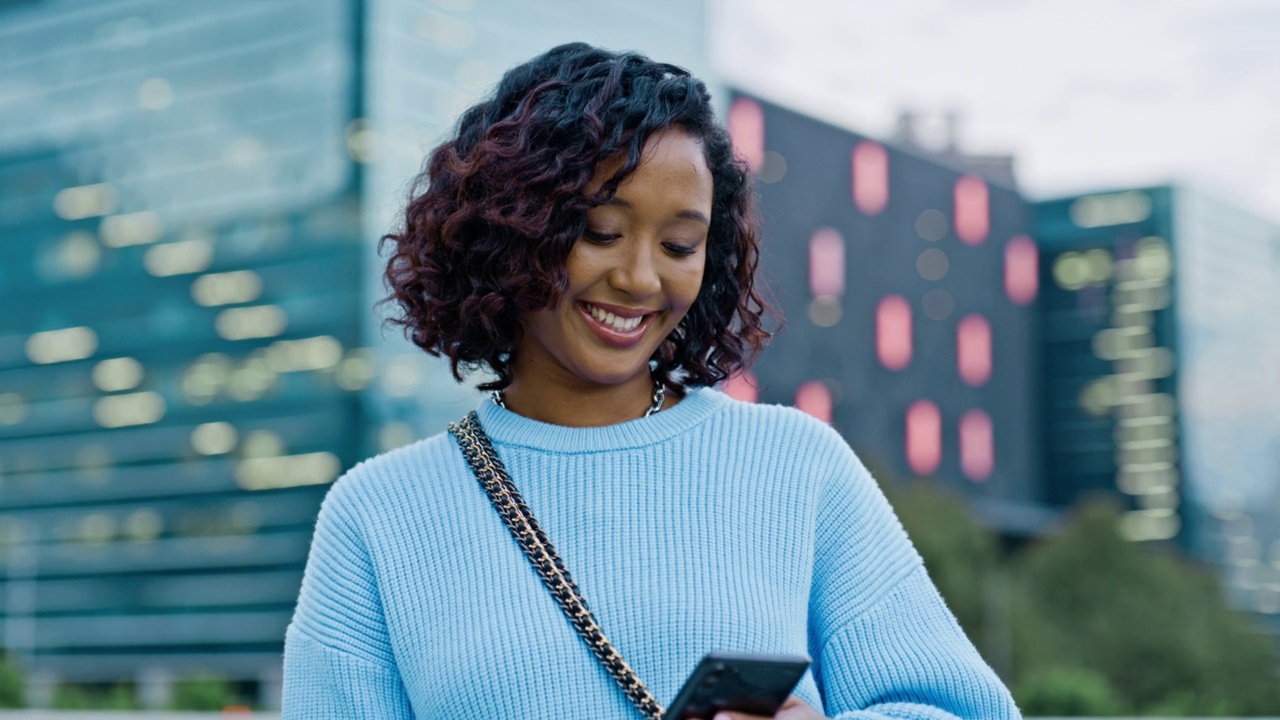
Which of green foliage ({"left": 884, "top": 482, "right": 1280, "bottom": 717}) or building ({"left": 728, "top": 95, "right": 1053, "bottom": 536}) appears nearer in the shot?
green foliage ({"left": 884, "top": 482, "right": 1280, "bottom": 717})

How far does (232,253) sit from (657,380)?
183ft

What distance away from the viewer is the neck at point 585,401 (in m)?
1.93

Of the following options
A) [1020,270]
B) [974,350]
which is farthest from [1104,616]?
[1020,270]

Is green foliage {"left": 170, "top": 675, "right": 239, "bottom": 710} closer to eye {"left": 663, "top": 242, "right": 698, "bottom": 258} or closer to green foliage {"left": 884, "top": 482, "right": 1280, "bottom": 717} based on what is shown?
green foliage {"left": 884, "top": 482, "right": 1280, "bottom": 717}

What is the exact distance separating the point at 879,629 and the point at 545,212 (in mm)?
572

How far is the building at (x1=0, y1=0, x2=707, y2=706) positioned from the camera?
1939 inches

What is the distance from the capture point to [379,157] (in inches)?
1887

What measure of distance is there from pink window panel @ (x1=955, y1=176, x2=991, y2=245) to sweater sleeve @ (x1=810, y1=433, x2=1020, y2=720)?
63.6 metres

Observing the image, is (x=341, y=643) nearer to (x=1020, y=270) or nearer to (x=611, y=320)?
(x=611, y=320)

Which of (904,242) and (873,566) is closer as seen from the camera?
(873,566)

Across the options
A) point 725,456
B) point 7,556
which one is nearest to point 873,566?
point 725,456

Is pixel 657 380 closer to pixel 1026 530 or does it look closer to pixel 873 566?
pixel 873 566

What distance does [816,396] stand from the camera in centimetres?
5509

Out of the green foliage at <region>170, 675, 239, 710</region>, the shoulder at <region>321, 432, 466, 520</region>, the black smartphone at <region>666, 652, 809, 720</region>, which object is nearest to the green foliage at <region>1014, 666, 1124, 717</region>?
the green foliage at <region>170, 675, 239, 710</region>
